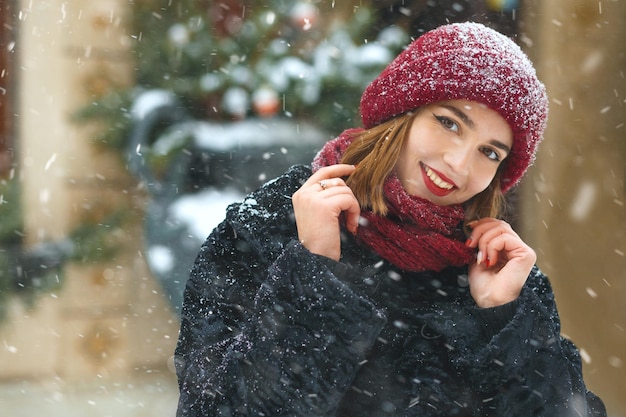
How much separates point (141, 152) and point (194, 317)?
1.99 metres

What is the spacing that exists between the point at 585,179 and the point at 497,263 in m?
2.09

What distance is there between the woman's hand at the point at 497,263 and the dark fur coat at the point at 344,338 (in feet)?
0.08

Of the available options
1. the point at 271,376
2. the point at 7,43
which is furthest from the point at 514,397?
the point at 7,43

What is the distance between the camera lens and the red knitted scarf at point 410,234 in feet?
4.18

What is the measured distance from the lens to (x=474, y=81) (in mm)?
1227

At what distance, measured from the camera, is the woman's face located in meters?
1.25

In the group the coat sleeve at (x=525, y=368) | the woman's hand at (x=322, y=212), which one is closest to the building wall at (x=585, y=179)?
the coat sleeve at (x=525, y=368)

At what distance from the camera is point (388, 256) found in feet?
4.23

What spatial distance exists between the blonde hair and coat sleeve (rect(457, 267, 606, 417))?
283 mm

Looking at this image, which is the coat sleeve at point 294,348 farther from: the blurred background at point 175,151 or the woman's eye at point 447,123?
the blurred background at point 175,151

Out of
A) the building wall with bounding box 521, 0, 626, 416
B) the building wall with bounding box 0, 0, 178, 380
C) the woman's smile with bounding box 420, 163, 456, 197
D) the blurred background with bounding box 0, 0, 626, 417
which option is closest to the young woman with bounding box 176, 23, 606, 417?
the woman's smile with bounding box 420, 163, 456, 197

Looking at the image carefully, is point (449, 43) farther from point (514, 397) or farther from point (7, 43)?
point (7, 43)

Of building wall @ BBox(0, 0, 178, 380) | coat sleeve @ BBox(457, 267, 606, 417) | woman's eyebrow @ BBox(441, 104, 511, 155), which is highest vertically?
building wall @ BBox(0, 0, 178, 380)

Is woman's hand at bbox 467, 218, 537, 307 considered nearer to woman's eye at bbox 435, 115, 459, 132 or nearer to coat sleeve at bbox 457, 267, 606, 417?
coat sleeve at bbox 457, 267, 606, 417
